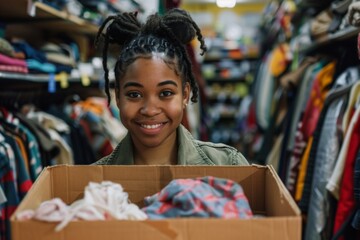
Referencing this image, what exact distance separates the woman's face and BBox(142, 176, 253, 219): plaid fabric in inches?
16.4

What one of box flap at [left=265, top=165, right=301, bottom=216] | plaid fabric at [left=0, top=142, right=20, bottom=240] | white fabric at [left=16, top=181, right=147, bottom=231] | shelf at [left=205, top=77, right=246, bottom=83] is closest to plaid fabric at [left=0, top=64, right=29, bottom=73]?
plaid fabric at [left=0, top=142, right=20, bottom=240]

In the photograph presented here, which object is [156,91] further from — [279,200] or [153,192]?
[279,200]

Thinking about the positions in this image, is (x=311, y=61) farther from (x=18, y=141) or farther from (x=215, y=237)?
(x=215, y=237)

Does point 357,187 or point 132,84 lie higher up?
point 132,84

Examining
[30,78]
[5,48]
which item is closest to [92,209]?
[5,48]

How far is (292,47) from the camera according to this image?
3.94 m

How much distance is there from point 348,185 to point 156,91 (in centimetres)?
93

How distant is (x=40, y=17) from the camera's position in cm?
266

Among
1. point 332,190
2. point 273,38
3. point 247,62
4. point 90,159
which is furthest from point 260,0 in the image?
point 332,190

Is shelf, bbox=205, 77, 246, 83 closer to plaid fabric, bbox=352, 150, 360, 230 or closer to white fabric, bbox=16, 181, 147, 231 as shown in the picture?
plaid fabric, bbox=352, 150, 360, 230

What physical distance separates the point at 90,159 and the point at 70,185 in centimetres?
173

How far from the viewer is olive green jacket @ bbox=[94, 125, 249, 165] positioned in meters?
1.34

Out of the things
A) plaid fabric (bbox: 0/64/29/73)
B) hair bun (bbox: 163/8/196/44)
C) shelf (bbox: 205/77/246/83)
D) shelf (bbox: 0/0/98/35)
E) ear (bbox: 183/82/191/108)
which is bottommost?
ear (bbox: 183/82/191/108)

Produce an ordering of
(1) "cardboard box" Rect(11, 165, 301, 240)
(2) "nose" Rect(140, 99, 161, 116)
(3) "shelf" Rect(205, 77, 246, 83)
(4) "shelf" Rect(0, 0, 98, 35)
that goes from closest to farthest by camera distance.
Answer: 1. (1) "cardboard box" Rect(11, 165, 301, 240)
2. (2) "nose" Rect(140, 99, 161, 116)
3. (4) "shelf" Rect(0, 0, 98, 35)
4. (3) "shelf" Rect(205, 77, 246, 83)
